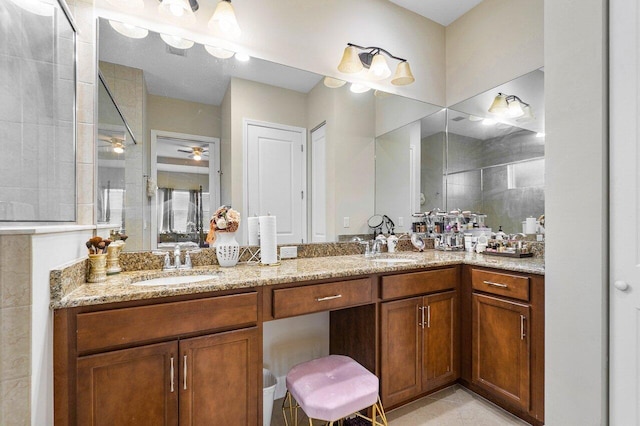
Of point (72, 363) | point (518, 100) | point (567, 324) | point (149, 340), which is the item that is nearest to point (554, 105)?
point (567, 324)

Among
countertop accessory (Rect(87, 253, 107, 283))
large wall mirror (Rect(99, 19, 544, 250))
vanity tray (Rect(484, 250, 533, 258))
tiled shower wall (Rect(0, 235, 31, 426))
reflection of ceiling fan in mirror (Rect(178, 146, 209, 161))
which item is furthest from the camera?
vanity tray (Rect(484, 250, 533, 258))

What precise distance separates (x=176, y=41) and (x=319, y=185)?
125cm

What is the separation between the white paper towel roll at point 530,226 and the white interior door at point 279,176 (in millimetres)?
1713

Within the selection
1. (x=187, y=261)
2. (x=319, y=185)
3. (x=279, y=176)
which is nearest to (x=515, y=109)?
(x=319, y=185)

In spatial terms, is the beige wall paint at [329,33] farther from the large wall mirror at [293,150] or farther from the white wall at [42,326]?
the white wall at [42,326]

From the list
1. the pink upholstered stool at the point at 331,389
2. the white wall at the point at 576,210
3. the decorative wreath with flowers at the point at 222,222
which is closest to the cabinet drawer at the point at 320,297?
the pink upholstered stool at the point at 331,389

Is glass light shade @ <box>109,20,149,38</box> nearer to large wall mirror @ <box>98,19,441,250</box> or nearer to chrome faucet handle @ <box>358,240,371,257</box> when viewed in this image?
large wall mirror @ <box>98,19,441,250</box>

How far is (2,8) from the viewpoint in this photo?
903 millimetres

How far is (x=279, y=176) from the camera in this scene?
6.64 feet

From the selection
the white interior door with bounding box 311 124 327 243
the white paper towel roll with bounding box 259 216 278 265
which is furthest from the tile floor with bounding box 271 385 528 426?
the white interior door with bounding box 311 124 327 243

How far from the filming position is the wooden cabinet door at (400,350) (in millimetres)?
1672

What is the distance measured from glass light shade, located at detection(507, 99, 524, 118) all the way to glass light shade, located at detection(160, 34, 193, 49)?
95.1 inches

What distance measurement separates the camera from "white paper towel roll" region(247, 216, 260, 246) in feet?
6.10

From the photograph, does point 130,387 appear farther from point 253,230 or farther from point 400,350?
point 400,350
